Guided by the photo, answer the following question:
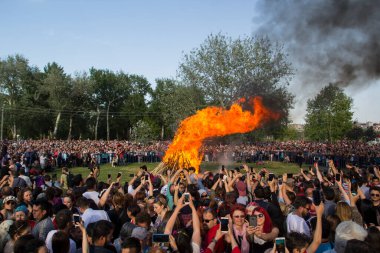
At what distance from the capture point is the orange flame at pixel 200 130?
20.7 metres

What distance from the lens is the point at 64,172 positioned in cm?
1466

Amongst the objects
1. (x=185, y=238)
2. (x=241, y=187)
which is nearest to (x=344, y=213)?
(x=185, y=238)

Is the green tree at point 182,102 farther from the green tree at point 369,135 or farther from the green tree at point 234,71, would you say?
the green tree at point 369,135

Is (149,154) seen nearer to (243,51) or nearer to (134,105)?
(243,51)

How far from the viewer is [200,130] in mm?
22375

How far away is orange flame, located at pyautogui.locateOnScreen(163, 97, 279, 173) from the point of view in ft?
67.9

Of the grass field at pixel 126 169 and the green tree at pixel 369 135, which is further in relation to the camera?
the green tree at pixel 369 135

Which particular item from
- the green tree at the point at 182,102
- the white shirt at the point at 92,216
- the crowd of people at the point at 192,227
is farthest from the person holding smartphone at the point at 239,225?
the green tree at the point at 182,102

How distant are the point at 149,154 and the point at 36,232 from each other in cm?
3428

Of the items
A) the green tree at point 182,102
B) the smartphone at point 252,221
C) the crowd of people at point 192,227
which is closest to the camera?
the crowd of people at point 192,227

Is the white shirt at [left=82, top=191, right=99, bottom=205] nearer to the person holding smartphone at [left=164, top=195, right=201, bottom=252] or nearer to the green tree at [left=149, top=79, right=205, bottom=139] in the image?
the person holding smartphone at [left=164, top=195, right=201, bottom=252]

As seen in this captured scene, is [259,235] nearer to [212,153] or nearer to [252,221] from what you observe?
[252,221]

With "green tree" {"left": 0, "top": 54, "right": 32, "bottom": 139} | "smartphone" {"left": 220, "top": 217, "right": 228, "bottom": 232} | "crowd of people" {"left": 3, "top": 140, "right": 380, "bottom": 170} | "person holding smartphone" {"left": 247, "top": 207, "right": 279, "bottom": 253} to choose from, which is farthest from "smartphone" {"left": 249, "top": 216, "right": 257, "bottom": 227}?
"green tree" {"left": 0, "top": 54, "right": 32, "bottom": 139}

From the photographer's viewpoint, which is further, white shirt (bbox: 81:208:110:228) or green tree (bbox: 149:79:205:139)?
green tree (bbox: 149:79:205:139)
